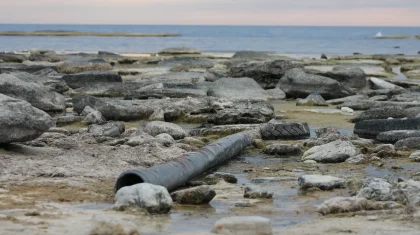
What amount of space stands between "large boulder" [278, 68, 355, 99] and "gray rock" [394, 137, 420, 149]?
25.3 ft

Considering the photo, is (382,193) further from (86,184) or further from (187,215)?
(86,184)

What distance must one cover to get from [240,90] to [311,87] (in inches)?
70.2

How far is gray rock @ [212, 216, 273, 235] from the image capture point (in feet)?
16.9

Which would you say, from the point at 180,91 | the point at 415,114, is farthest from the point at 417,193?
the point at 180,91

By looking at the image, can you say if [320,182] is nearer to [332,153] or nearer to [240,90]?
[332,153]

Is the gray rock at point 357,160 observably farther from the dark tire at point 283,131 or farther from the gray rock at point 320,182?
the dark tire at point 283,131

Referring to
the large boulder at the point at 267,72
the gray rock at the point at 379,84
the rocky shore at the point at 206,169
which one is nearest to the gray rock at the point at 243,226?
the rocky shore at the point at 206,169

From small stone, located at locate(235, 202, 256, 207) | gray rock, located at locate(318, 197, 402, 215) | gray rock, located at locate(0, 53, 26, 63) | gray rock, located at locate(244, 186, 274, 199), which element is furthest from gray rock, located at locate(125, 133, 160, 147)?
gray rock, located at locate(0, 53, 26, 63)

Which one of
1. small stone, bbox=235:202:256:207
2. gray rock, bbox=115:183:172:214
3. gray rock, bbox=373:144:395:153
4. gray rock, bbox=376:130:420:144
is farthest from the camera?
gray rock, bbox=376:130:420:144

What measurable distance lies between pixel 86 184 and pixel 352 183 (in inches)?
99.2

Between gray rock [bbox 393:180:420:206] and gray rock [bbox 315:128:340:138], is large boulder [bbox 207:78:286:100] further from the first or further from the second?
gray rock [bbox 393:180:420:206]

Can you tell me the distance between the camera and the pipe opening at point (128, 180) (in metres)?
6.59

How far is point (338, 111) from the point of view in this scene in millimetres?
15133

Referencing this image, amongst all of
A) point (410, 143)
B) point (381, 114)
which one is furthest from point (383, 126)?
point (381, 114)
